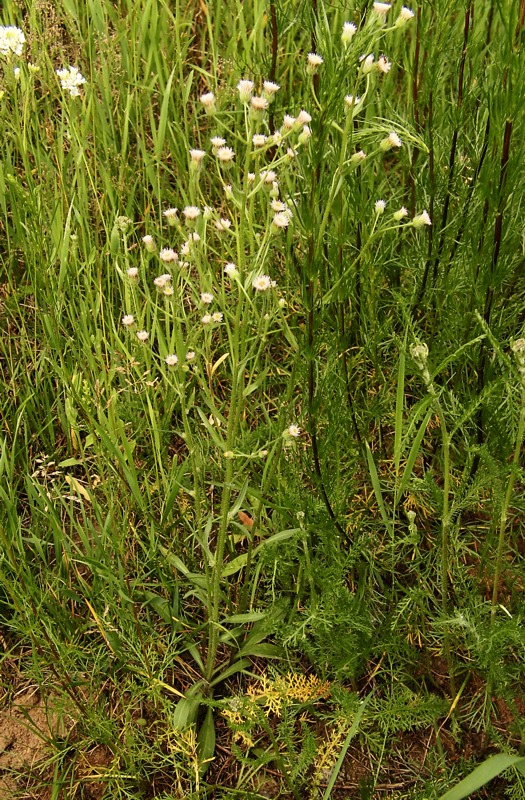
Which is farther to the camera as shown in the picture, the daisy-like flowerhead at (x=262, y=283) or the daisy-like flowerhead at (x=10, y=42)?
the daisy-like flowerhead at (x=10, y=42)

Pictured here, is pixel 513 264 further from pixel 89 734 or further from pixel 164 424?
pixel 89 734

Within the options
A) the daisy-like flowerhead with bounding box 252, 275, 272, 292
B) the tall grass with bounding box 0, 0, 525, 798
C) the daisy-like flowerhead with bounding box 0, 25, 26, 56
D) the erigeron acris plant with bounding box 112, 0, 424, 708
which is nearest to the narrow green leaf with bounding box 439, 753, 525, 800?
the tall grass with bounding box 0, 0, 525, 798

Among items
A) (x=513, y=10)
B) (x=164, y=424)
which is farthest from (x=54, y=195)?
(x=513, y=10)

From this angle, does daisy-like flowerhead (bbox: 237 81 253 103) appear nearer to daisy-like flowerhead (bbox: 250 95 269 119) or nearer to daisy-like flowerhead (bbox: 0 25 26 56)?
daisy-like flowerhead (bbox: 250 95 269 119)

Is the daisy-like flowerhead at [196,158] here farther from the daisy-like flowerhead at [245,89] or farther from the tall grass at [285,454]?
the daisy-like flowerhead at [245,89]

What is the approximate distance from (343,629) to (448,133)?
177 centimetres

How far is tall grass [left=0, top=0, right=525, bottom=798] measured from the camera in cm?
190

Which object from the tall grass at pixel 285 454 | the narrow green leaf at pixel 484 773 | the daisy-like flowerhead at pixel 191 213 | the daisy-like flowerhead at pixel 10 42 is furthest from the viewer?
the daisy-like flowerhead at pixel 10 42

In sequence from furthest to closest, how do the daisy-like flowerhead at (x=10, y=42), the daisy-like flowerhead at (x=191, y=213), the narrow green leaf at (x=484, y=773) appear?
the daisy-like flowerhead at (x=10, y=42) → the daisy-like flowerhead at (x=191, y=213) → the narrow green leaf at (x=484, y=773)

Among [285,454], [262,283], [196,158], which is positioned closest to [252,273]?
[262,283]

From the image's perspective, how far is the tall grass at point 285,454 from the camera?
1.90m

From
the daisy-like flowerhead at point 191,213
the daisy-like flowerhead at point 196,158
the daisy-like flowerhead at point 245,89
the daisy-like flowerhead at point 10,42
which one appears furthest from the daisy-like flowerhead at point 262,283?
the daisy-like flowerhead at point 10,42

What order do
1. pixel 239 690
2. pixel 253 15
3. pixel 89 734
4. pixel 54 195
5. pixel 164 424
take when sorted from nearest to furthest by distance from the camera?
pixel 89 734 < pixel 239 690 < pixel 164 424 < pixel 54 195 < pixel 253 15

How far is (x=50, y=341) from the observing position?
8.33ft
